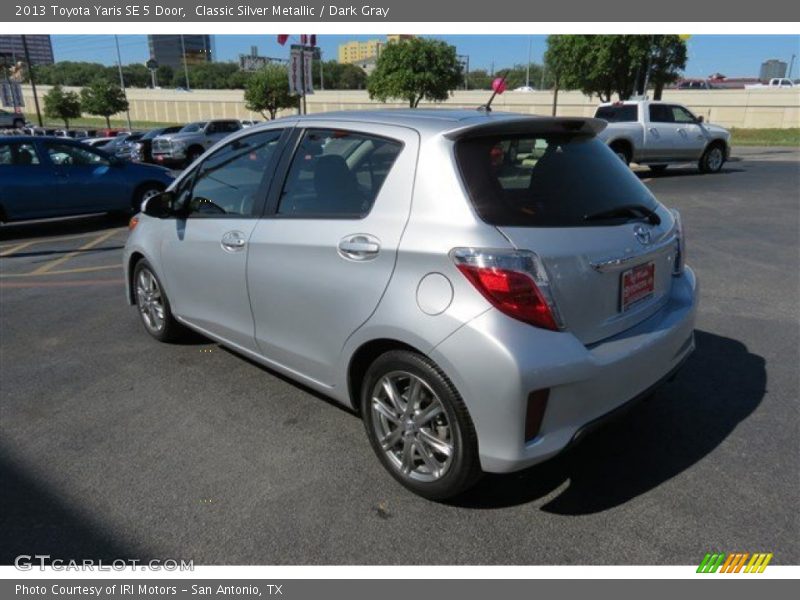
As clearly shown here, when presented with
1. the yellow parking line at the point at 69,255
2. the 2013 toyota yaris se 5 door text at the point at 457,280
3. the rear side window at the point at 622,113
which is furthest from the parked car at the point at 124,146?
the 2013 toyota yaris se 5 door text at the point at 457,280

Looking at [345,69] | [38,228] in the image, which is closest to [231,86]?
[345,69]

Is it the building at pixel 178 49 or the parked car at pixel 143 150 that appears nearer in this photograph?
the parked car at pixel 143 150

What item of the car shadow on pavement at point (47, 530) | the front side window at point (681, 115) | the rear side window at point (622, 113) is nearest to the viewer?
the car shadow on pavement at point (47, 530)

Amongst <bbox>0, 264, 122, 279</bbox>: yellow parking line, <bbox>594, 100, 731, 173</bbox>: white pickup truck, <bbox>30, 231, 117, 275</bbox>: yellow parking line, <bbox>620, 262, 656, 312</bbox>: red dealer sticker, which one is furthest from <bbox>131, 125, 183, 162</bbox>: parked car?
<bbox>620, 262, 656, 312</bbox>: red dealer sticker

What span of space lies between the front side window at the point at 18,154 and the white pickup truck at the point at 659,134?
40.3 ft

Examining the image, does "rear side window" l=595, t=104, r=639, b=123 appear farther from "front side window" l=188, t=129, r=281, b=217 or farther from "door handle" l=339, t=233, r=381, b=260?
"door handle" l=339, t=233, r=381, b=260

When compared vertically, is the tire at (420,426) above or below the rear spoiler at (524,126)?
below

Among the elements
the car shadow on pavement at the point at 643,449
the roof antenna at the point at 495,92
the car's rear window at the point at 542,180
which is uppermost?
the roof antenna at the point at 495,92

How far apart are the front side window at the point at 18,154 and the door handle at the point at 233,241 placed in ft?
27.6

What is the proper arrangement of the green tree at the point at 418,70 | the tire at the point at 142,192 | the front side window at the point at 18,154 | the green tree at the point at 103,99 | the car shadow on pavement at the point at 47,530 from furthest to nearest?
1. the green tree at the point at 103,99
2. the green tree at the point at 418,70
3. the tire at the point at 142,192
4. the front side window at the point at 18,154
5. the car shadow on pavement at the point at 47,530

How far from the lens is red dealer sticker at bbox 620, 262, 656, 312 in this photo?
2768 millimetres

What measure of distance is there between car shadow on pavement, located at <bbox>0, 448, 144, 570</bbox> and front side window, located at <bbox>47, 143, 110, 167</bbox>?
29.3 ft

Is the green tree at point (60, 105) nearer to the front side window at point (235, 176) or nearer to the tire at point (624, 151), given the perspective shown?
the tire at point (624, 151)

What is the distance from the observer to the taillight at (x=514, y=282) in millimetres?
2400
